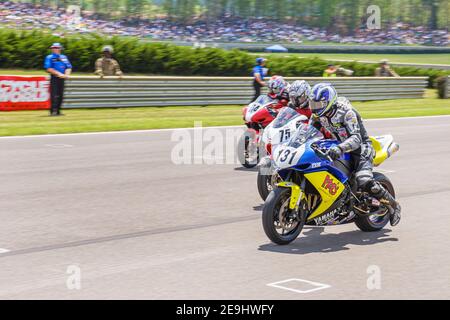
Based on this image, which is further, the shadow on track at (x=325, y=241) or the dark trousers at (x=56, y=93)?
the dark trousers at (x=56, y=93)

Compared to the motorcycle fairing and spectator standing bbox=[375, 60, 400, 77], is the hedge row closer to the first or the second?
spectator standing bbox=[375, 60, 400, 77]

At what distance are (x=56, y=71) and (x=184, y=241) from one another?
14059 mm

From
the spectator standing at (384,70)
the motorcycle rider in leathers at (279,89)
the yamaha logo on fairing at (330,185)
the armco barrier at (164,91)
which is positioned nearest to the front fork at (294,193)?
the yamaha logo on fairing at (330,185)

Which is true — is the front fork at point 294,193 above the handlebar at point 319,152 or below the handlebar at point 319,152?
below

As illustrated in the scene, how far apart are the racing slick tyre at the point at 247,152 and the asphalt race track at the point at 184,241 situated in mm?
287

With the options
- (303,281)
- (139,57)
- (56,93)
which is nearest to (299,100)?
(303,281)

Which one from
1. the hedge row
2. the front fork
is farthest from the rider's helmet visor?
the hedge row

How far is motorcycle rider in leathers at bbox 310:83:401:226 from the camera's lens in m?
8.12

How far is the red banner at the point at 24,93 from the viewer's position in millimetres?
22797

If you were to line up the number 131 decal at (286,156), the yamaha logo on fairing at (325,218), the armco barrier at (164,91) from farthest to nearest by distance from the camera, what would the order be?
the armco barrier at (164,91)
the yamaha logo on fairing at (325,218)
the number 131 decal at (286,156)

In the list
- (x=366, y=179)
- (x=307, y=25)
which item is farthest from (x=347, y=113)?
(x=307, y=25)

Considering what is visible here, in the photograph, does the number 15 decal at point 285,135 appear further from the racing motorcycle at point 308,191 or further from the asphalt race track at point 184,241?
the asphalt race track at point 184,241
